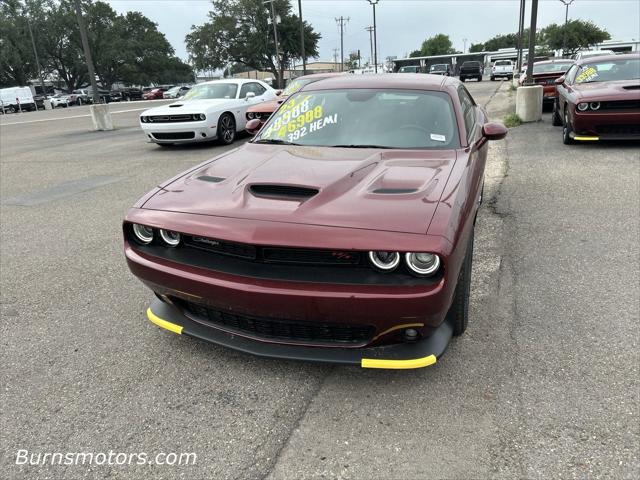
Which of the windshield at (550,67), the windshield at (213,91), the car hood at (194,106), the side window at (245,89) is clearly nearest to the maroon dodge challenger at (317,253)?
the car hood at (194,106)

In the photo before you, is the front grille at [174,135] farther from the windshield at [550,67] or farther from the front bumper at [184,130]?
the windshield at [550,67]

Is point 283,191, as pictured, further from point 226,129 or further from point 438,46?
point 438,46

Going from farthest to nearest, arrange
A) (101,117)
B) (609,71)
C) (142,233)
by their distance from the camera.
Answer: (101,117) < (609,71) < (142,233)

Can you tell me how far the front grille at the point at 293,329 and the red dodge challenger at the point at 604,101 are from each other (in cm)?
690

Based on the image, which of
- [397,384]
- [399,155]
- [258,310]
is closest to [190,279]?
[258,310]

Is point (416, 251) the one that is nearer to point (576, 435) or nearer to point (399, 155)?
point (576, 435)

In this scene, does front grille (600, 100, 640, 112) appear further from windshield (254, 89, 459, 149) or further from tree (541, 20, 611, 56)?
tree (541, 20, 611, 56)

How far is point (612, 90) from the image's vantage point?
7496 mm

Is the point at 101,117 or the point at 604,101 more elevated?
the point at 604,101

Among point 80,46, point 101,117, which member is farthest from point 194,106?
point 80,46

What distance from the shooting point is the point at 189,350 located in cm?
289

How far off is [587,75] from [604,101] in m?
1.54

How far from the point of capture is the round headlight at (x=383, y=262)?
7.25 ft

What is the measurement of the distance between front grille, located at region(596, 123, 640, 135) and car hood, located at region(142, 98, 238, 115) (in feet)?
24.0
